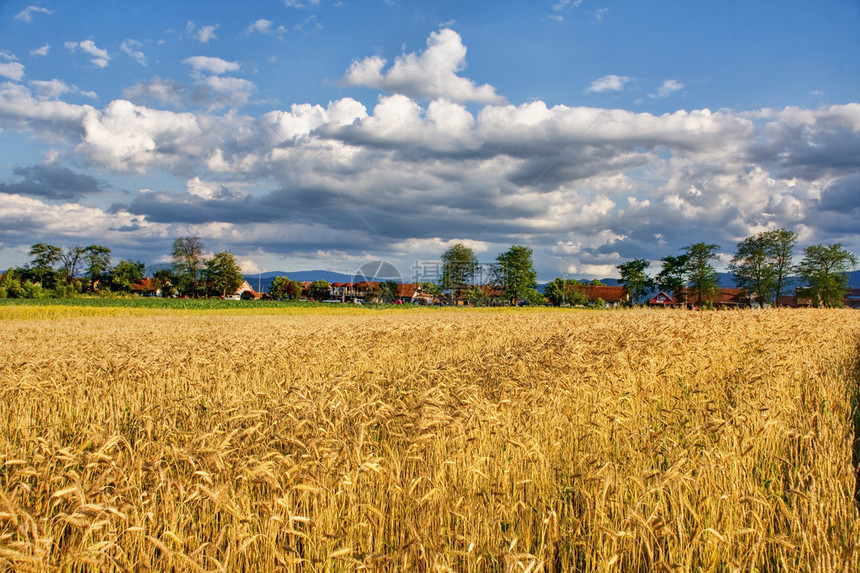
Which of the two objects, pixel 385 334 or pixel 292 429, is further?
pixel 385 334

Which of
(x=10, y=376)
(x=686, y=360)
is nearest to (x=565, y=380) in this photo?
(x=686, y=360)

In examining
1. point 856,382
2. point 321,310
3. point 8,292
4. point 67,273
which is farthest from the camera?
point 67,273

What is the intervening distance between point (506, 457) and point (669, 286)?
9713 centimetres

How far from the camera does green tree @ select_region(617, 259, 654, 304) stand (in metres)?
101

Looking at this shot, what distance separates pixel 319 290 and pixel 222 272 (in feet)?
116

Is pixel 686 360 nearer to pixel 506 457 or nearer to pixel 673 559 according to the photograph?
pixel 506 457

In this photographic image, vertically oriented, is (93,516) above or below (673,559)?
above

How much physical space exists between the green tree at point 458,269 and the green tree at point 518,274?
14644mm

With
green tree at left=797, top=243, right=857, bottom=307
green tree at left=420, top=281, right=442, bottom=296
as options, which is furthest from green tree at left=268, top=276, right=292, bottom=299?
green tree at left=797, top=243, right=857, bottom=307

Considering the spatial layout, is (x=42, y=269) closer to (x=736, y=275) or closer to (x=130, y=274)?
(x=130, y=274)

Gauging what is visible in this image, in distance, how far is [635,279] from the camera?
4013 inches

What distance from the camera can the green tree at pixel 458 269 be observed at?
116 metres

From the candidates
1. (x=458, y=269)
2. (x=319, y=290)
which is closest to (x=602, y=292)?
(x=458, y=269)

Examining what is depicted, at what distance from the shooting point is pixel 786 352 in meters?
9.34
